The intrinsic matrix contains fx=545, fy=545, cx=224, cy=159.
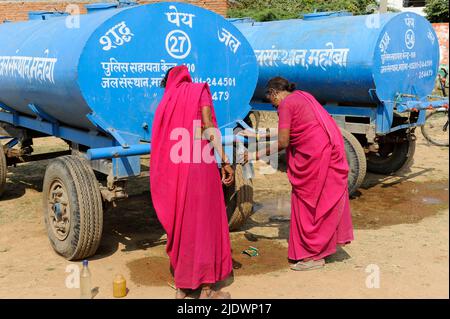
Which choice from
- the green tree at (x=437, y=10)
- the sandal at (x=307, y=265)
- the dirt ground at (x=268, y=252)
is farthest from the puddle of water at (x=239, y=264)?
the green tree at (x=437, y=10)

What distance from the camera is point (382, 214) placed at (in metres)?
6.55

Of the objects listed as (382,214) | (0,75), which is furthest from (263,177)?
(0,75)

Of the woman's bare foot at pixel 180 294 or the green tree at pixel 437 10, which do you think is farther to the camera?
the green tree at pixel 437 10

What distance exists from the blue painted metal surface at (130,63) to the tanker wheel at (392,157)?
374 centimetres

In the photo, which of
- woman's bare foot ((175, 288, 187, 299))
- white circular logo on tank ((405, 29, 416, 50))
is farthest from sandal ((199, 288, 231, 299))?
white circular logo on tank ((405, 29, 416, 50))

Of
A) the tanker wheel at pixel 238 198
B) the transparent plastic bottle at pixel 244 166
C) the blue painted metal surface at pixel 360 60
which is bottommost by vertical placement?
the tanker wheel at pixel 238 198

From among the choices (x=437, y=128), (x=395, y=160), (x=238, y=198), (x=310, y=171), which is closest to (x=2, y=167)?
(x=238, y=198)

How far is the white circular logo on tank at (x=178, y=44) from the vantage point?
4.89 metres

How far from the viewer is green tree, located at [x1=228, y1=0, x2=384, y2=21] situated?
14156mm

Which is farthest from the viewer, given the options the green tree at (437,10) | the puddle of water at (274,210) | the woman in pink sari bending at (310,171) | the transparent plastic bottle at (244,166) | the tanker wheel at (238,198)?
the green tree at (437,10)

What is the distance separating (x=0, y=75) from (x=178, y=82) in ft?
10.3

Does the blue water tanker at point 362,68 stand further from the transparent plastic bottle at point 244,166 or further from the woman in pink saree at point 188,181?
the woman in pink saree at point 188,181

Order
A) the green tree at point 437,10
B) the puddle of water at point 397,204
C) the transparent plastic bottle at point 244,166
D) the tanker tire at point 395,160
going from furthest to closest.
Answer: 1. the green tree at point 437,10
2. the tanker tire at point 395,160
3. the puddle of water at point 397,204
4. the transparent plastic bottle at point 244,166

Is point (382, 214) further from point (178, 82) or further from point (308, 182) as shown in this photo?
point (178, 82)
